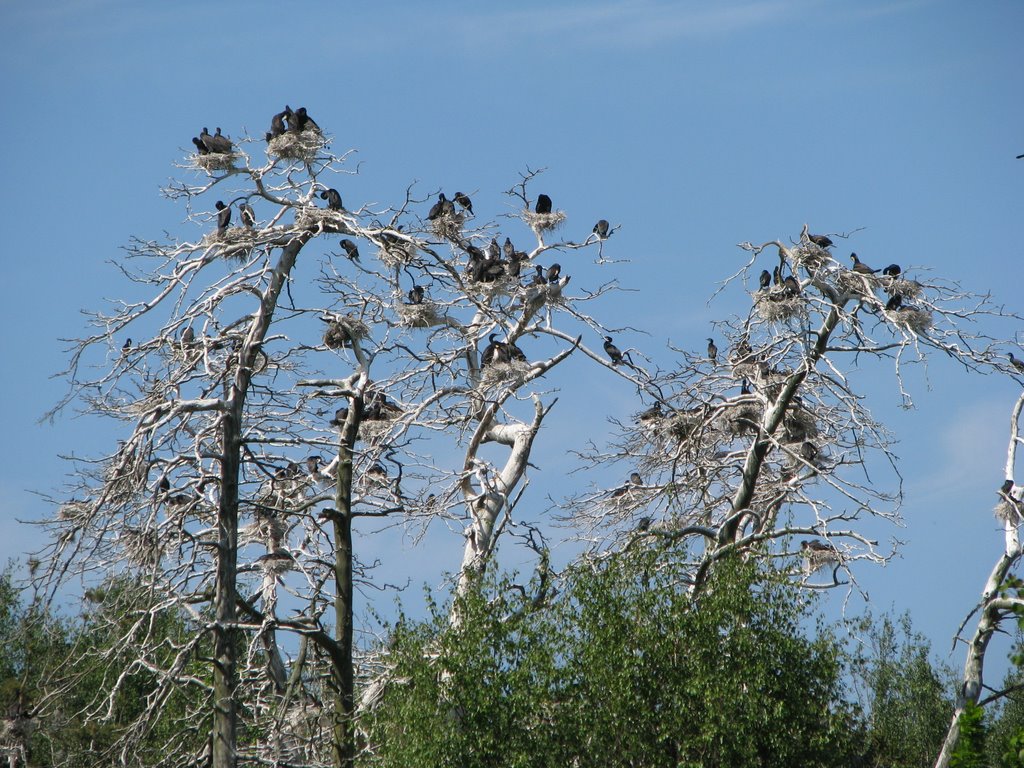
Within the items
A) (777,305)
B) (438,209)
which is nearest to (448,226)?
(438,209)

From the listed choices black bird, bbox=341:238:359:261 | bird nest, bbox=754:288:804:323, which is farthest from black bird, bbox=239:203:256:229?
bird nest, bbox=754:288:804:323

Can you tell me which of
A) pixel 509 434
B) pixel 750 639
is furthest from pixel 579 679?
pixel 509 434

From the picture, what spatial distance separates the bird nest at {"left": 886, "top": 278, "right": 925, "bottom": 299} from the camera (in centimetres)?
1819

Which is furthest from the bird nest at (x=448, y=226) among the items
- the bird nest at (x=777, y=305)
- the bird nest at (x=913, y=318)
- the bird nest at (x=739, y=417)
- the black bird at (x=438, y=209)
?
the bird nest at (x=913, y=318)

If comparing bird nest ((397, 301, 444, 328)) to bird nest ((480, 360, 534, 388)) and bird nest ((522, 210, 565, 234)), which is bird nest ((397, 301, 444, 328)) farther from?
bird nest ((522, 210, 565, 234))

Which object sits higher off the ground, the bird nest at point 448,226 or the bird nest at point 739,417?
the bird nest at point 448,226

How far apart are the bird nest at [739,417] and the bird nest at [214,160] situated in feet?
28.4

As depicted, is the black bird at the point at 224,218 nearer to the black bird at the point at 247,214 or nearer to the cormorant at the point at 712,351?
the black bird at the point at 247,214

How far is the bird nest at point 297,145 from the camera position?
16.4 metres

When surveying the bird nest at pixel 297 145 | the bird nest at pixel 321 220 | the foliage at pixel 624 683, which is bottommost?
the foliage at pixel 624 683

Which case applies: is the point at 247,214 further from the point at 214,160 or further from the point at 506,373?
the point at 506,373

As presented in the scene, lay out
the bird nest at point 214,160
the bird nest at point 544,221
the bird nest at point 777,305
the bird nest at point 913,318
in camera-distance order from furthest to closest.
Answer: the bird nest at point 544,221, the bird nest at point 777,305, the bird nest at point 913,318, the bird nest at point 214,160

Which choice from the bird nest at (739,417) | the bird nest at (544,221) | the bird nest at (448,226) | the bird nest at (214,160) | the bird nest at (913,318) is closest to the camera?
the bird nest at (214,160)

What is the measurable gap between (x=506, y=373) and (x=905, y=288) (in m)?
5.50
